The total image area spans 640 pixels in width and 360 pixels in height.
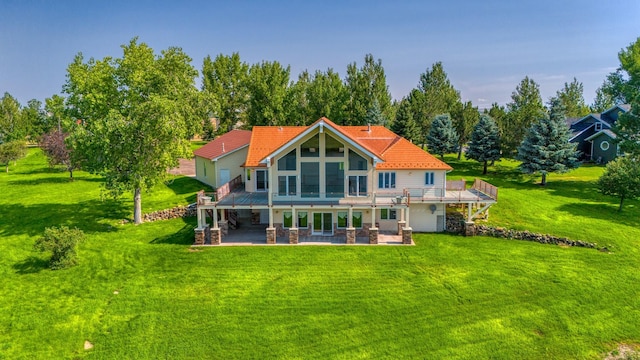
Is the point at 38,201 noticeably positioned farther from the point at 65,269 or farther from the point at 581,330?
the point at 581,330

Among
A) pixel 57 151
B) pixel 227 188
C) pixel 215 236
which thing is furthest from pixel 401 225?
pixel 57 151

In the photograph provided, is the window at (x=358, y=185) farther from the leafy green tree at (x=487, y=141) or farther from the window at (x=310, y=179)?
the leafy green tree at (x=487, y=141)

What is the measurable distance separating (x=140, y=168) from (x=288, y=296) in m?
13.8

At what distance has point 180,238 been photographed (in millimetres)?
24266

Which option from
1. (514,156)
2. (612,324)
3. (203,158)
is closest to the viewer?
(612,324)

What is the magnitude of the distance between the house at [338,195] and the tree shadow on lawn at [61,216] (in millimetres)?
6715

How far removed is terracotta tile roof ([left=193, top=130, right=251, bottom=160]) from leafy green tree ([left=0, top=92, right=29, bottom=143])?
53686mm

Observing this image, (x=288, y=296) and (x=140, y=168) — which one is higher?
(x=140, y=168)

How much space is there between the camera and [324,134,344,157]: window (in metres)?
24.7

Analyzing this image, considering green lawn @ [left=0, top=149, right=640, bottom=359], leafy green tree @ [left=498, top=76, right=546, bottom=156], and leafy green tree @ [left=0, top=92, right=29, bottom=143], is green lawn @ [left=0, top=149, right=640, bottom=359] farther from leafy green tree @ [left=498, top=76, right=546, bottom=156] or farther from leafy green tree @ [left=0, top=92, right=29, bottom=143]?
leafy green tree @ [left=0, top=92, right=29, bottom=143]

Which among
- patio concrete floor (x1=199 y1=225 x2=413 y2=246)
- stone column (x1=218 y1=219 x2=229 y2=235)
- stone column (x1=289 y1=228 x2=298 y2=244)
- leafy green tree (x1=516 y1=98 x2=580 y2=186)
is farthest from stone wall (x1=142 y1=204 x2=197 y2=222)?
leafy green tree (x1=516 y1=98 x2=580 y2=186)

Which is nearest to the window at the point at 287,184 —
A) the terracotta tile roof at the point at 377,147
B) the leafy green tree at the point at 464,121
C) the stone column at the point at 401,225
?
the terracotta tile roof at the point at 377,147

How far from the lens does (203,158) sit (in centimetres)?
3562

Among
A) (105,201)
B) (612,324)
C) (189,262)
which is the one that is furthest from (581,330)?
(105,201)
